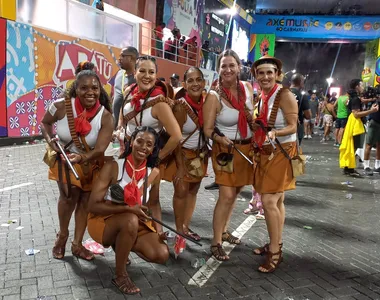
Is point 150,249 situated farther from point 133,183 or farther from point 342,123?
point 342,123

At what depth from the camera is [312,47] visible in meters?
40.1

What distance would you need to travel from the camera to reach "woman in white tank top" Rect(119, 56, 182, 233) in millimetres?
3469

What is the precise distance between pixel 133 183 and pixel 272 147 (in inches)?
54.6

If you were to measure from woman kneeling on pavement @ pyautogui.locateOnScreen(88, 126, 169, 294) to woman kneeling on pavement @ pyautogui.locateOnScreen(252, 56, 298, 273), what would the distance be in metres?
1.09

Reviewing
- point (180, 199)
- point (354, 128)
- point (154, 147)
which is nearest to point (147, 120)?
point (154, 147)

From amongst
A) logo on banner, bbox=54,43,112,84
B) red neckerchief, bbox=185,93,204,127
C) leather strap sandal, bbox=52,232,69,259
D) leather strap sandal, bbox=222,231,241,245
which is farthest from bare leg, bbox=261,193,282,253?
logo on banner, bbox=54,43,112,84

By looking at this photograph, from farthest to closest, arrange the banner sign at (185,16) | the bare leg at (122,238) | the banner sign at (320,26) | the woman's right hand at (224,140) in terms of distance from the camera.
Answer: the banner sign at (320,26) → the banner sign at (185,16) → the woman's right hand at (224,140) → the bare leg at (122,238)

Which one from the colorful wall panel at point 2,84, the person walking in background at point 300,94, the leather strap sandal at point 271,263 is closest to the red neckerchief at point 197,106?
the leather strap sandal at point 271,263

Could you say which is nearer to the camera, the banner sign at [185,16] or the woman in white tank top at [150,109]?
the woman in white tank top at [150,109]

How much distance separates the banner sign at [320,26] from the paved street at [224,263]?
2574 cm

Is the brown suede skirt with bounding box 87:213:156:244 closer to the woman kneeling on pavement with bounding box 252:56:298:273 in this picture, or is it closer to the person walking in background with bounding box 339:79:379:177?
the woman kneeling on pavement with bounding box 252:56:298:273

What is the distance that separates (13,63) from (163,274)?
29.3 ft

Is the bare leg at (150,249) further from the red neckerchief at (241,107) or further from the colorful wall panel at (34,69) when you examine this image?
the colorful wall panel at (34,69)

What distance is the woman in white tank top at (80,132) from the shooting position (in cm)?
335
